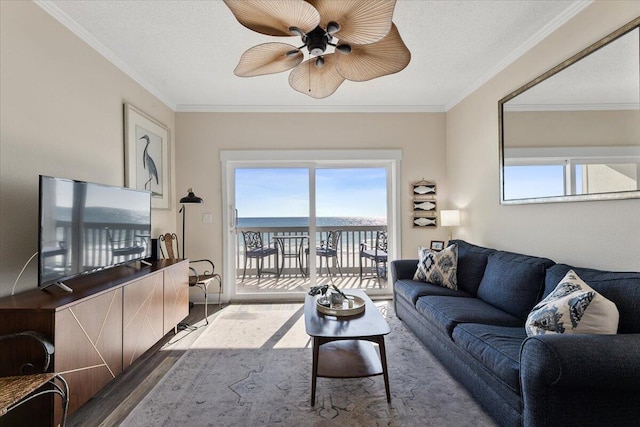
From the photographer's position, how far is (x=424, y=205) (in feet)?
13.9

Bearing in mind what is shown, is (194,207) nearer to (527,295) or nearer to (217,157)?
(217,157)

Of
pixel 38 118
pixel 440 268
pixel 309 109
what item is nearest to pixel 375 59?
pixel 440 268

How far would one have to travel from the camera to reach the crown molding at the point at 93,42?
212cm

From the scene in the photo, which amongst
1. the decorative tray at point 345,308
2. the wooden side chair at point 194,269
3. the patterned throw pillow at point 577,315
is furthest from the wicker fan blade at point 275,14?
the wooden side chair at point 194,269

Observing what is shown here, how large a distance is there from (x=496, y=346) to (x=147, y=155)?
365 cm

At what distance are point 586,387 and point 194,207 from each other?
4.12m

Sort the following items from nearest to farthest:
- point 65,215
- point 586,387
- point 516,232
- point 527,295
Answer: point 586,387
point 65,215
point 527,295
point 516,232

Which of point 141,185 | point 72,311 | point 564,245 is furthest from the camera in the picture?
point 141,185

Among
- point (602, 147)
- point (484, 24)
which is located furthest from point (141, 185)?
point (602, 147)

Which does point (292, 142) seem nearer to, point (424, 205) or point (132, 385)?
point (424, 205)

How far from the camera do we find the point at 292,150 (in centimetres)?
418

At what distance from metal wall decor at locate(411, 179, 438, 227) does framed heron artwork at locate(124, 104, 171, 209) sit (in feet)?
10.8

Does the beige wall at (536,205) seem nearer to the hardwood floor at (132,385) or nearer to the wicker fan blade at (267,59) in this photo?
the wicker fan blade at (267,59)

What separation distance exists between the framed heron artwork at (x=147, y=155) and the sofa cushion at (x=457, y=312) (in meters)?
3.06
